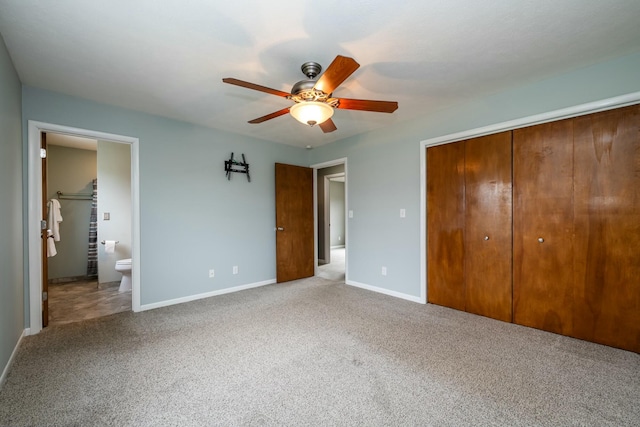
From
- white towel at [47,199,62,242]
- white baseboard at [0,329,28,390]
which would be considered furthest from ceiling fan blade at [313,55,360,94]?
white towel at [47,199,62,242]

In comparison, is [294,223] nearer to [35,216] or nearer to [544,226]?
[35,216]

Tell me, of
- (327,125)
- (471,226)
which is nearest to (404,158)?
(471,226)

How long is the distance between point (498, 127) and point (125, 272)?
5158 mm

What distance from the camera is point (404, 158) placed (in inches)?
141

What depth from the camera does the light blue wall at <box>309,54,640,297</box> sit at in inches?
91.0

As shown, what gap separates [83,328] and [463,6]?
4137 millimetres

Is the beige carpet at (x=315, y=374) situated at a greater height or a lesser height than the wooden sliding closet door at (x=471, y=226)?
lesser

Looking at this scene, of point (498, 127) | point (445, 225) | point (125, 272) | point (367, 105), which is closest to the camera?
point (367, 105)

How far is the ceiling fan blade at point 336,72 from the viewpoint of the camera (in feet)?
4.99

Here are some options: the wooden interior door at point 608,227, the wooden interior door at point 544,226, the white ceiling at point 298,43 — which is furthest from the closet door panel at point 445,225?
the wooden interior door at point 608,227

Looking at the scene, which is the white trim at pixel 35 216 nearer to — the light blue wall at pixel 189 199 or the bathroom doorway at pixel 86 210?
the light blue wall at pixel 189 199

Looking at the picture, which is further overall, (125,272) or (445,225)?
(125,272)

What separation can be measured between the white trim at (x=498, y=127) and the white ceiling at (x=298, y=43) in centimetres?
34

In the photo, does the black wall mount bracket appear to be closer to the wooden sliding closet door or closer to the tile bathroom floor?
the tile bathroom floor
